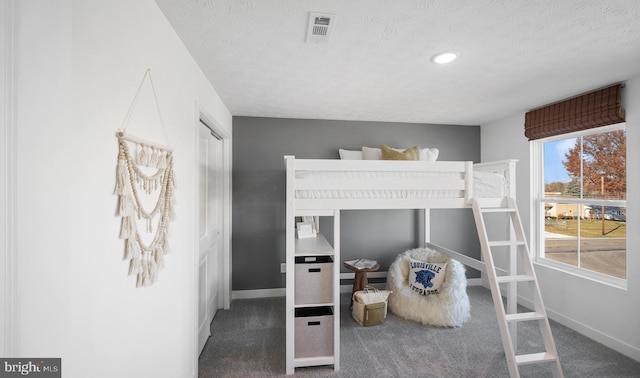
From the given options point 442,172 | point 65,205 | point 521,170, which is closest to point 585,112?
point 521,170

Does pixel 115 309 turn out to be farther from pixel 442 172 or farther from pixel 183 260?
pixel 442 172

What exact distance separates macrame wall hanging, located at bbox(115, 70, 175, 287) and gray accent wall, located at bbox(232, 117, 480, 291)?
2.07 meters

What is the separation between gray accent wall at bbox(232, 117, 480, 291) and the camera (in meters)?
3.64

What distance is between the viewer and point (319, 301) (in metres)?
2.27

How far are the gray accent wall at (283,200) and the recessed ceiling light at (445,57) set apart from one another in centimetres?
188

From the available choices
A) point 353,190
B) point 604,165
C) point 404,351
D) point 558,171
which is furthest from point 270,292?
point 604,165

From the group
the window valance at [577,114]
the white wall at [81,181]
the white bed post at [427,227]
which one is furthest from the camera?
the white bed post at [427,227]

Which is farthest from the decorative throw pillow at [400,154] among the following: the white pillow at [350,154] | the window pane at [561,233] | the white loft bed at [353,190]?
the window pane at [561,233]

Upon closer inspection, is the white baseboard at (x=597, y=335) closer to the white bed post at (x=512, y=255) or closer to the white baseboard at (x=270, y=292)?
the white bed post at (x=512, y=255)

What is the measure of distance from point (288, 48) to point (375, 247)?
2.86 metres

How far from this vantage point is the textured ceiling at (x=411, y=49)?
1.45 metres

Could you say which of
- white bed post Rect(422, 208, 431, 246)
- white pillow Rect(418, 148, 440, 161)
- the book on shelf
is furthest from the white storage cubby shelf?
white bed post Rect(422, 208, 431, 246)

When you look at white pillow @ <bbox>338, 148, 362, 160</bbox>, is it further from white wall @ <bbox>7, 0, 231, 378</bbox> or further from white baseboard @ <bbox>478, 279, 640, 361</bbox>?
white baseboard @ <bbox>478, 279, 640, 361</bbox>

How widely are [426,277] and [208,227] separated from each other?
241cm
